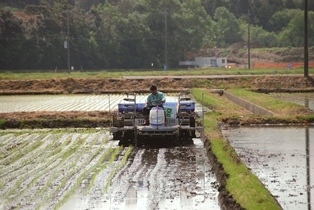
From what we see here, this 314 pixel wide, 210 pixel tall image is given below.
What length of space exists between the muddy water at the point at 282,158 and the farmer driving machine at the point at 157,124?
1.01 m

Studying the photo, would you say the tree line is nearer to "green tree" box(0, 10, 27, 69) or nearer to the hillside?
"green tree" box(0, 10, 27, 69)

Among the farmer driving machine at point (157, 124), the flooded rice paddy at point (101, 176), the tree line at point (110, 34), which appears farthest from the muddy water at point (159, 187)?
the tree line at point (110, 34)

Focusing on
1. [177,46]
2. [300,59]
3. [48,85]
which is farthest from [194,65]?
[48,85]

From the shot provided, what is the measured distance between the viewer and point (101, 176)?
10.5 meters

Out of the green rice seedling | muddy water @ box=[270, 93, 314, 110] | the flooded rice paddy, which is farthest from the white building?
the green rice seedling

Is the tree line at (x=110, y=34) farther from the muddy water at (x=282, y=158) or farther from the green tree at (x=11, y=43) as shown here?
the muddy water at (x=282, y=158)

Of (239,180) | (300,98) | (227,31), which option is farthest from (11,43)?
(239,180)

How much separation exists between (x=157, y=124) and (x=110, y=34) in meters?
47.6

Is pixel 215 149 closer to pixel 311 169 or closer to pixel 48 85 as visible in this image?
pixel 311 169

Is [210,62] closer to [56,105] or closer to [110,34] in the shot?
[110,34]

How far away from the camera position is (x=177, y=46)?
6141cm

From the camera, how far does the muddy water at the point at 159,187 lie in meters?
8.48

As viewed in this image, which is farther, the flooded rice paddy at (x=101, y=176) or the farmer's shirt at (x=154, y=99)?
the farmer's shirt at (x=154, y=99)

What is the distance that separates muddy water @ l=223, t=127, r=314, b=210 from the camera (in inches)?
340
